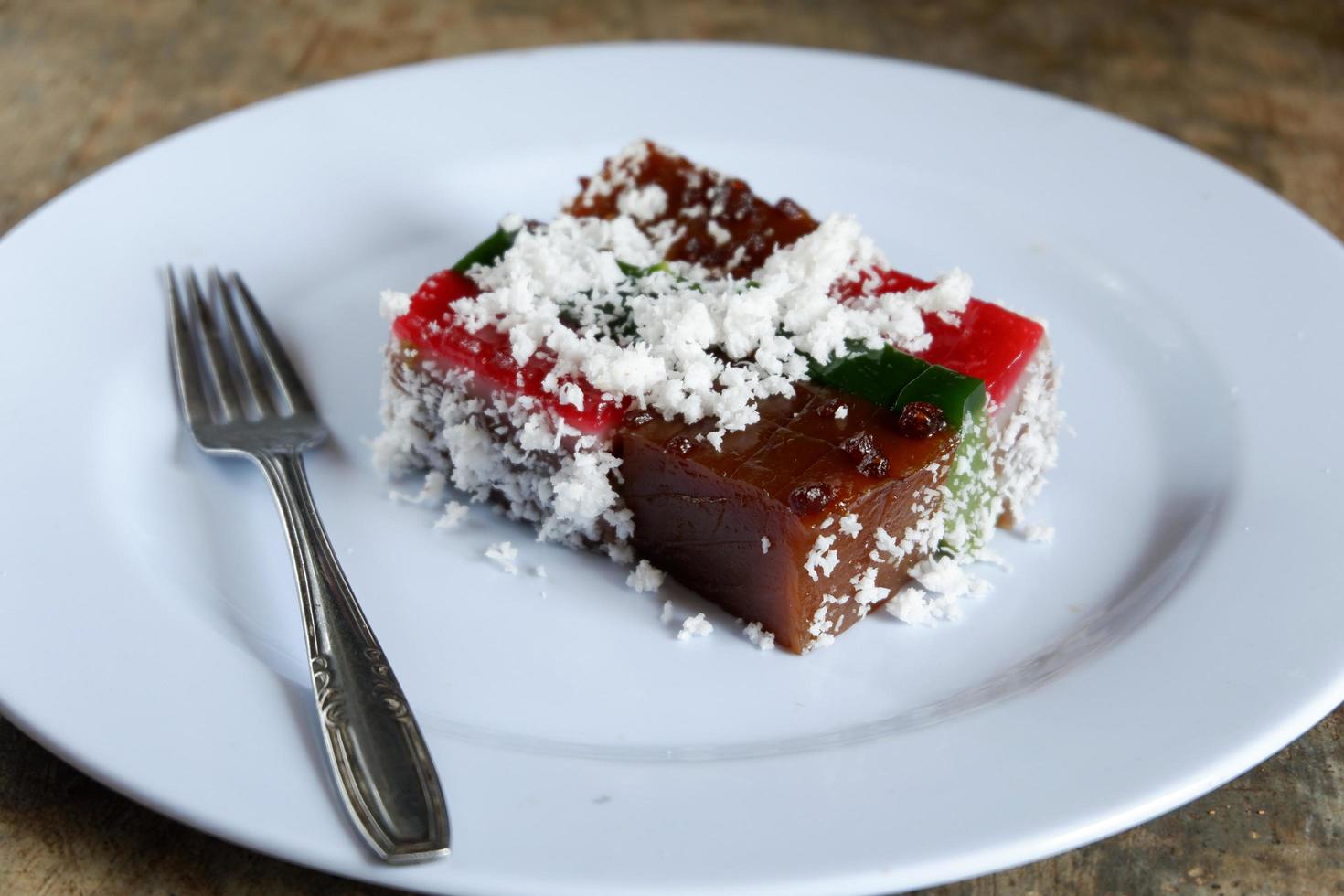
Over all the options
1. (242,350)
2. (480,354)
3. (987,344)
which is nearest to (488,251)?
(480,354)

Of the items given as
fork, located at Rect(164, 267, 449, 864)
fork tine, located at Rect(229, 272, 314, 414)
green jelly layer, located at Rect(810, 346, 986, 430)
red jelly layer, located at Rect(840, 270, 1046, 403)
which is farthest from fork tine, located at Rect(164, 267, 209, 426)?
red jelly layer, located at Rect(840, 270, 1046, 403)

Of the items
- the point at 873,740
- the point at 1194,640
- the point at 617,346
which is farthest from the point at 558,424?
the point at 1194,640

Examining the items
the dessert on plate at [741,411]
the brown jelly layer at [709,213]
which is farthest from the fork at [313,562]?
the brown jelly layer at [709,213]

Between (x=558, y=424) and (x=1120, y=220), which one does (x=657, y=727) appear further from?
(x=1120, y=220)

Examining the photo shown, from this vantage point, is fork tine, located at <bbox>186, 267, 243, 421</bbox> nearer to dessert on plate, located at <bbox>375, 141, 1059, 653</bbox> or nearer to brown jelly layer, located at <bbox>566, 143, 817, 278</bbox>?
dessert on plate, located at <bbox>375, 141, 1059, 653</bbox>

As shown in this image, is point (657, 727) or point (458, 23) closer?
point (657, 727)

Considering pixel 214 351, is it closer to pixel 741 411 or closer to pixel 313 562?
pixel 313 562

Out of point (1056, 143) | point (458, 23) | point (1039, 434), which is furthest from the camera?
point (458, 23)
